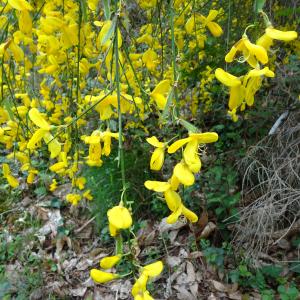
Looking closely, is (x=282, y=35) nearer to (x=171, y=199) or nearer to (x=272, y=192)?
(x=171, y=199)

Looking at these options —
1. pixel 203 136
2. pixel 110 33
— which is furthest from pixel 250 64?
pixel 110 33

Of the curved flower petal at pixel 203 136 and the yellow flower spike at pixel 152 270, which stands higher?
the curved flower petal at pixel 203 136

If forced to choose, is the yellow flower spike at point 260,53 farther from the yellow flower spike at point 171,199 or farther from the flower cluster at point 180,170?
the yellow flower spike at point 171,199

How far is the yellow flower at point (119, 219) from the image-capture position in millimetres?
653

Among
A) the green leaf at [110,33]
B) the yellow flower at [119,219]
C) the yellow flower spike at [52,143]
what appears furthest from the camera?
the yellow flower spike at [52,143]

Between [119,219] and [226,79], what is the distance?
27 cm

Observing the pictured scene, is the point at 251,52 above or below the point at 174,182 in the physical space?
above

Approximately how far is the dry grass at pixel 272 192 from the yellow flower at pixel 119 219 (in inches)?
50.5

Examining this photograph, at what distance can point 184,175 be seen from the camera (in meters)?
0.67

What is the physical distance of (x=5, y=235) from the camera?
9.09 ft

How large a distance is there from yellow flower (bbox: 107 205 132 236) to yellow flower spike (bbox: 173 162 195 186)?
0.32 feet

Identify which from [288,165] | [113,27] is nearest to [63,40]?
[113,27]

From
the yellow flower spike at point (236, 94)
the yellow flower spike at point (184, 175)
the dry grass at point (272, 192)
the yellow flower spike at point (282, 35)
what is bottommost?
the dry grass at point (272, 192)

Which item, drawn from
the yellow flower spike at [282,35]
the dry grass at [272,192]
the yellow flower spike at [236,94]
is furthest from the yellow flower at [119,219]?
the dry grass at [272,192]
